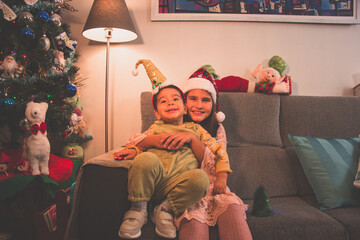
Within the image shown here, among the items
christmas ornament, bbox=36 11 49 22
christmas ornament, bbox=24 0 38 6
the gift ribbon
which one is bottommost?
the gift ribbon

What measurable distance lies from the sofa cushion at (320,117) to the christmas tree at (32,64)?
4.72 ft

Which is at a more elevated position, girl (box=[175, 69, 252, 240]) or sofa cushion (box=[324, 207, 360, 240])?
girl (box=[175, 69, 252, 240])

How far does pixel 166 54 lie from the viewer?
203 centimetres

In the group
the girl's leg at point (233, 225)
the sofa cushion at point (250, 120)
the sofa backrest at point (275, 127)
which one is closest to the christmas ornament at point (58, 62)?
the sofa backrest at point (275, 127)

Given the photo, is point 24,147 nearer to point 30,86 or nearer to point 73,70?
point 30,86

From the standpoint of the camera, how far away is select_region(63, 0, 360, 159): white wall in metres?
2.02

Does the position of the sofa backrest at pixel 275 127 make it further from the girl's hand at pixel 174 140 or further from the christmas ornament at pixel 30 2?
the christmas ornament at pixel 30 2

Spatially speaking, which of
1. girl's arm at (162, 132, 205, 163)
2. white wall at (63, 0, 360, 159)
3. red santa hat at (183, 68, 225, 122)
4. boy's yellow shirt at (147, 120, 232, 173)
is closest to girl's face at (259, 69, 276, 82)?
white wall at (63, 0, 360, 159)

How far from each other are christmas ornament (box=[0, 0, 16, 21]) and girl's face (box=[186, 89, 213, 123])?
1.08 metres

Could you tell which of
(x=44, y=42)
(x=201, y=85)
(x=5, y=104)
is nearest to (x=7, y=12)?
(x=44, y=42)

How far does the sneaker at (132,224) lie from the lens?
2.87ft

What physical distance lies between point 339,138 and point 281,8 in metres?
1.15

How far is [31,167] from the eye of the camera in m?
1.43

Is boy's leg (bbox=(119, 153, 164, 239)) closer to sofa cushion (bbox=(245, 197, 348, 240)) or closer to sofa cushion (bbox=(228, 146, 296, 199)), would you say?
sofa cushion (bbox=(245, 197, 348, 240))
